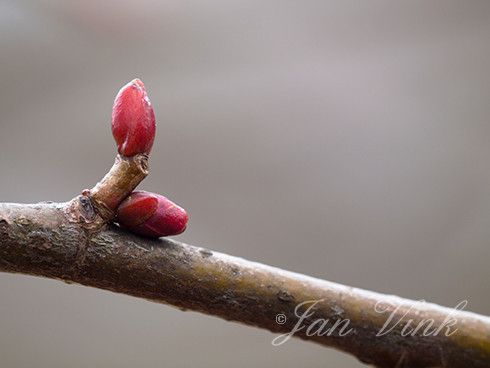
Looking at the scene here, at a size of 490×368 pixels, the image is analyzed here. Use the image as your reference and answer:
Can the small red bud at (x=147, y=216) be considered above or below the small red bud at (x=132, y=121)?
below

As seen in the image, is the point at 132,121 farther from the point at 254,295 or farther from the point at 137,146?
the point at 254,295

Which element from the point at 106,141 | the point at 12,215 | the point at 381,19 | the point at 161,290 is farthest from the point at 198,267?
the point at 381,19

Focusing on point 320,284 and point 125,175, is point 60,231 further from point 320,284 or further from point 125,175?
point 320,284
